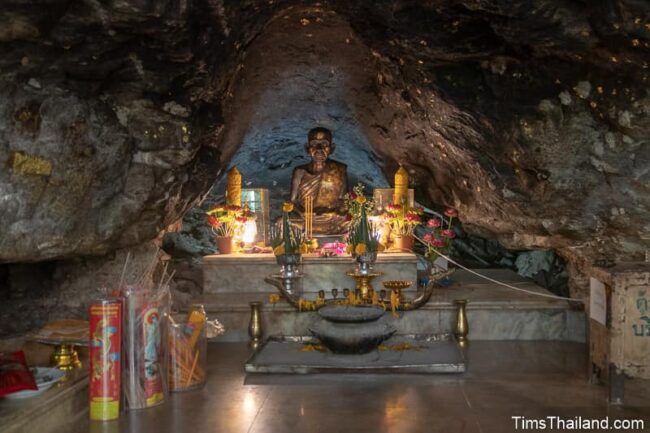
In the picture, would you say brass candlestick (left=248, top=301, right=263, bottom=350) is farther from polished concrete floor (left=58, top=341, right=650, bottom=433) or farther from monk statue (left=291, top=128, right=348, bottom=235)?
monk statue (left=291, top=128, right=348, bottom=235)

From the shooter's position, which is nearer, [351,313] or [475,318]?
[351,313]

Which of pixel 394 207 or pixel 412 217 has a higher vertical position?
pixel 394 207

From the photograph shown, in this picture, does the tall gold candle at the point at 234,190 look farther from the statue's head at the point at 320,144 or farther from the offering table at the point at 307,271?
the statue's head at the point at 320,144

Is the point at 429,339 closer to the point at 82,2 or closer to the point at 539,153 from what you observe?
the point at 539,153

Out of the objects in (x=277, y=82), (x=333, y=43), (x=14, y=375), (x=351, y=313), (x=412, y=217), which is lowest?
(x=14, y=375)

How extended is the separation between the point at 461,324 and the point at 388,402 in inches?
73.6

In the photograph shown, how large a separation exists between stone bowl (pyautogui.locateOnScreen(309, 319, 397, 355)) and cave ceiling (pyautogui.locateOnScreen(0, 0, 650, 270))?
216 centimetres

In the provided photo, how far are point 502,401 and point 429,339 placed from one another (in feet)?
5.37

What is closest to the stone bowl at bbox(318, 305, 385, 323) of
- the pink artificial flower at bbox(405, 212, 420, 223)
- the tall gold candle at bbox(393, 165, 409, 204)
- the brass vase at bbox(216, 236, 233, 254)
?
the pink artificial flower at bbox(405, 212, 420, 223)

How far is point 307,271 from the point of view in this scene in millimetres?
7227

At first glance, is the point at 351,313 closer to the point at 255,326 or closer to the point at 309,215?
the point at 255,326

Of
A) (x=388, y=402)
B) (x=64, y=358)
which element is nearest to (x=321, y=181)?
(x=388, y=402)

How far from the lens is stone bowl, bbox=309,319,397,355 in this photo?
5.33 meters

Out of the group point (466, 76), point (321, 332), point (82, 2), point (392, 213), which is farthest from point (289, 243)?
point (82, 2)
